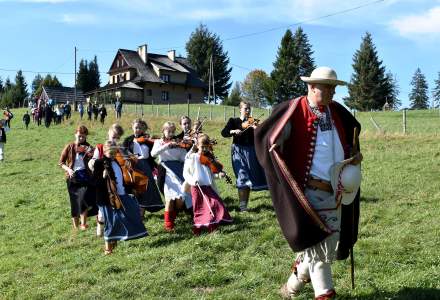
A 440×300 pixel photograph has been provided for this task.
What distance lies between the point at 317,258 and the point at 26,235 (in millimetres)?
6694

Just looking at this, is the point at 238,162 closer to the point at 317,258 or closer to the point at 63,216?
the point at 63,216

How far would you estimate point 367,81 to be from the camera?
76.8 m

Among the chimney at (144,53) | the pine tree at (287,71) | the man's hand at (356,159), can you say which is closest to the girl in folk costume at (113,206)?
the man's hand at (356,159)

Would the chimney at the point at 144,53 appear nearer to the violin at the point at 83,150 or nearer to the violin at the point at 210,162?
the violin at the point at 83,150

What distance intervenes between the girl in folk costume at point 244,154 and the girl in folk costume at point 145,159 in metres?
1.40

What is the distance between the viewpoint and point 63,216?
36.9 feet

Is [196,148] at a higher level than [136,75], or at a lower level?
lower

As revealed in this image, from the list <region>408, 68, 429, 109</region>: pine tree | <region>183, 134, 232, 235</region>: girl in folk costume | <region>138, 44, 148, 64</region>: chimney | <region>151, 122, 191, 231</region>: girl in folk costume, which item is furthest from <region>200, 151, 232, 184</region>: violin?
<region>408, 68, 429, 109</region>: pine tree

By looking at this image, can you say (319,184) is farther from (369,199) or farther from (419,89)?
(419,89)

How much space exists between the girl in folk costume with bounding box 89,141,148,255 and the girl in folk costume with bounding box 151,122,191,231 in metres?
0.93

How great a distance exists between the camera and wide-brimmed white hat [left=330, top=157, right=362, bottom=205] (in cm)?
485

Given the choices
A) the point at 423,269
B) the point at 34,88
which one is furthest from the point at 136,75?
the point at 423,269

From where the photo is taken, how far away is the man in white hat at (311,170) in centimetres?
479

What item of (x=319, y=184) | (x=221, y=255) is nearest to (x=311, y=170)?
(x=319, y=184)
